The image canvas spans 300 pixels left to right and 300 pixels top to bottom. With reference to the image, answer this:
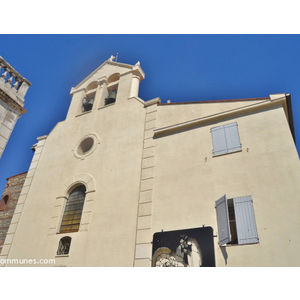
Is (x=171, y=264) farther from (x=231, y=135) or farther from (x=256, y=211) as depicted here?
(x=231, y=135)

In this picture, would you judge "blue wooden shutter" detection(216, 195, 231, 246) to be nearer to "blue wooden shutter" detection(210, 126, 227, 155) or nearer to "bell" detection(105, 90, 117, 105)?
"blue wooden shutter" detection(210, 126, 227, 155)

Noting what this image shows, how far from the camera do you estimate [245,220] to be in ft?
28.4

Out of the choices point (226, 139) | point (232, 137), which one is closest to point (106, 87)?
point (226, 139)

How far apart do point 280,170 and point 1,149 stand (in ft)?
28.2

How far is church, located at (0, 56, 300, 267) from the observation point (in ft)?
28.1

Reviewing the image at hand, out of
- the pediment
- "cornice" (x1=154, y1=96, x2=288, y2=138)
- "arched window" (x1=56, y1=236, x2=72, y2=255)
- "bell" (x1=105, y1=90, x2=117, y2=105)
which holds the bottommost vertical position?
"arched window" (x1=56, y1=236, x2=72, y2=255)

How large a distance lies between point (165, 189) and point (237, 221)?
302cm

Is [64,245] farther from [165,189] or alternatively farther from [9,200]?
[9,200]

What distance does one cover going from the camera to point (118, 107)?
15.0 metres

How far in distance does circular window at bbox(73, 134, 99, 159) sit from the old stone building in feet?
12.2

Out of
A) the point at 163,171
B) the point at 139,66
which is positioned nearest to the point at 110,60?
the point at 139,66

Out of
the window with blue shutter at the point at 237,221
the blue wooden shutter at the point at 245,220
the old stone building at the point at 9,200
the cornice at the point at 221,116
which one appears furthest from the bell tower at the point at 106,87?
the blue wooden shutter at the point at 245,220

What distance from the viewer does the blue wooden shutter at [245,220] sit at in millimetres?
8320

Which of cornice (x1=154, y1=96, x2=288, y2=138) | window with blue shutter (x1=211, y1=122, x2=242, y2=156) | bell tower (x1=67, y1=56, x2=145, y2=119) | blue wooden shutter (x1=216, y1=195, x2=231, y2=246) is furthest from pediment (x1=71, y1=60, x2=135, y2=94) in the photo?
blue wooden shutter (x1=216, y1=195, x2=231, y2=246)
